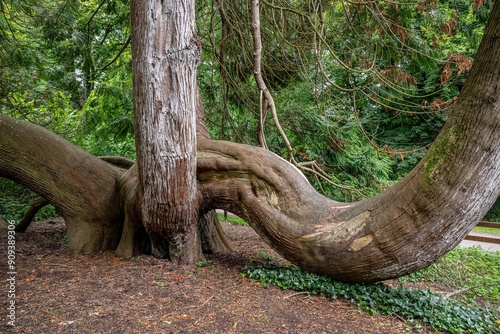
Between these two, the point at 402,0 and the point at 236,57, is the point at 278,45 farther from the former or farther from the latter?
the point at 402,0

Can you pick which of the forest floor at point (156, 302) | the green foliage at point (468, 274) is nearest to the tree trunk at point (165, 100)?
the forest floor at point (156, 302)

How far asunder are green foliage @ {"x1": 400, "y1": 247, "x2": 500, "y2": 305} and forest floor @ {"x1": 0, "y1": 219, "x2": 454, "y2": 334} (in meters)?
2.36

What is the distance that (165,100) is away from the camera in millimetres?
3133

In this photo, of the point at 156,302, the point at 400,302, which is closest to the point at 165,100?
the point at 156,302

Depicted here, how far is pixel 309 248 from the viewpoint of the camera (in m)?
3.36

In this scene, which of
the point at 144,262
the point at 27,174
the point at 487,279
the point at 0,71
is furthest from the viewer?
the point at 0,71

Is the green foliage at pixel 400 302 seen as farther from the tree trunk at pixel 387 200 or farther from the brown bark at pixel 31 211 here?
the brown bark at pixel 31 211

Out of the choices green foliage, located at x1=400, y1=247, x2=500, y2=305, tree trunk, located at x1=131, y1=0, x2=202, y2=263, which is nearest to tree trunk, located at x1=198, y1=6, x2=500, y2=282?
tree trunk, located at x1=131, y1=0, x2=202, y2=263

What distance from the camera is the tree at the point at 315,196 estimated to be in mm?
2506

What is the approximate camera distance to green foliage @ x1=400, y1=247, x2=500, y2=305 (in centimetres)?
452

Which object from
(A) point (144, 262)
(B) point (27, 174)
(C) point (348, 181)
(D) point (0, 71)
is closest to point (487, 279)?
(C) point (348, 181)

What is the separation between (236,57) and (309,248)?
3.60m

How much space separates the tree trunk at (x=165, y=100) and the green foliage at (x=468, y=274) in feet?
11.7

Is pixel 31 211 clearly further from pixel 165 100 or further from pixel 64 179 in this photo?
pixel 165 100
